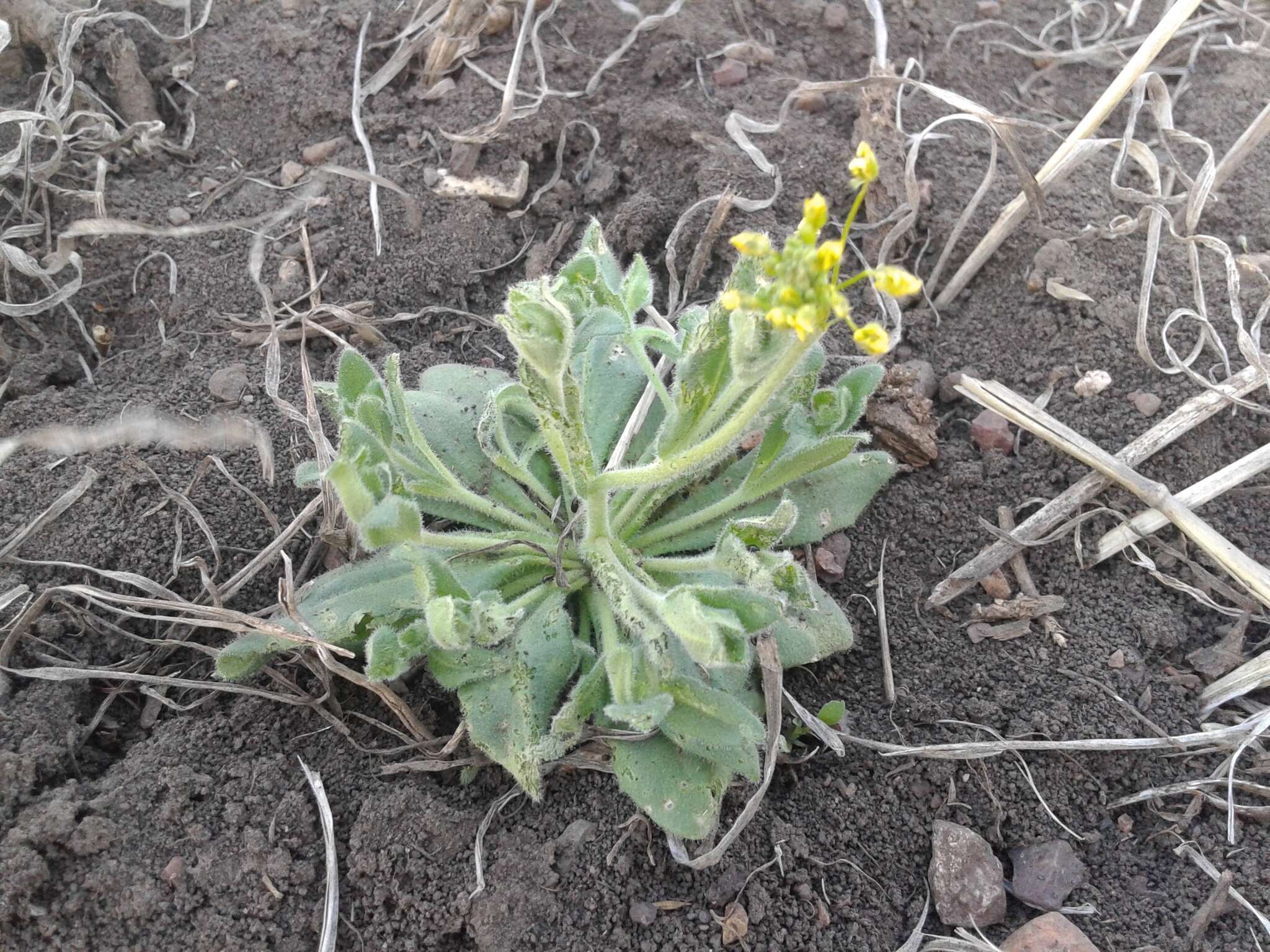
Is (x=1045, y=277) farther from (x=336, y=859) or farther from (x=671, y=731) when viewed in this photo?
(x=336, y=859)

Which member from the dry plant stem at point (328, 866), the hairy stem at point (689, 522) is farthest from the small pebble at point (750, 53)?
the dry plant stem at point (328, 866)

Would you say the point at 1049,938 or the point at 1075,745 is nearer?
the point at 1049,938

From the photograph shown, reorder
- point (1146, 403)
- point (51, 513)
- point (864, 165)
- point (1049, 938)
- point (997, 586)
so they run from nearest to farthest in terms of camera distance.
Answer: point (864, 165), point (1049, 938), point (51, 513), point (997, 586), point (1146, 403)

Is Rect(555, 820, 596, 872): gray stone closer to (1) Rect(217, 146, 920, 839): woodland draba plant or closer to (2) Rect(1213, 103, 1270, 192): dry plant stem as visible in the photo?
(1) Rect(217, 146, 920, 839): woodland draba plant

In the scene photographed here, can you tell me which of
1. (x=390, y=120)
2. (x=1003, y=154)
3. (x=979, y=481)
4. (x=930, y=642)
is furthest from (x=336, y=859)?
(x=1003, y=154)

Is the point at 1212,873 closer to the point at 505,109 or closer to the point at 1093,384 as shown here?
the point at 1093,384

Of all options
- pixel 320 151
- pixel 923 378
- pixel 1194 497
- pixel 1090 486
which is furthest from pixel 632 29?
pixel 1194 497

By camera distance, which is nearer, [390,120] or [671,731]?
[671,731]

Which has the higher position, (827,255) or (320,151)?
(827,255)
